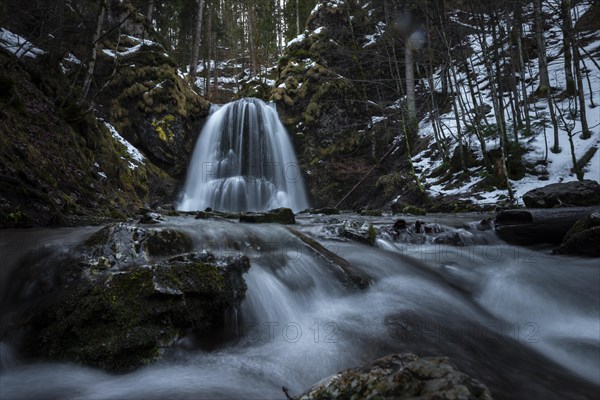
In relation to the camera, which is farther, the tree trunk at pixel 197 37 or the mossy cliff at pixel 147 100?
the tree trunk at pixel 197 37

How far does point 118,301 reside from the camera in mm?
2535

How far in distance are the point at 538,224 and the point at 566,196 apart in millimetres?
2594

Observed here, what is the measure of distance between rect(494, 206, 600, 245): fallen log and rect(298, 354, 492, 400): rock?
569cm

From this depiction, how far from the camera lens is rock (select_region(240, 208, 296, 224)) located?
23.7 ft

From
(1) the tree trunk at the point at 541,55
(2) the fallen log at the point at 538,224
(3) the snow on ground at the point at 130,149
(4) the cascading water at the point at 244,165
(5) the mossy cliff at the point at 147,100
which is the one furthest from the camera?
(4) the cascading water at the point at 244,165

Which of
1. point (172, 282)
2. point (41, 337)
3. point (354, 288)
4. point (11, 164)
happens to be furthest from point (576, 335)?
point (11, 164)

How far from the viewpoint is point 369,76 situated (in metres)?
20.7

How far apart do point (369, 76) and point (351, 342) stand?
20.0 metres

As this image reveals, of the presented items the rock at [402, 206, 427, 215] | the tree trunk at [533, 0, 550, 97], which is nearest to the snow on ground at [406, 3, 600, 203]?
the tree trunk at [533, 0, 550, 97]

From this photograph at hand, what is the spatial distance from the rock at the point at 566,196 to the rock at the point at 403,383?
8.07 m

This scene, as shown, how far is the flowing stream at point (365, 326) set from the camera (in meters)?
2.26

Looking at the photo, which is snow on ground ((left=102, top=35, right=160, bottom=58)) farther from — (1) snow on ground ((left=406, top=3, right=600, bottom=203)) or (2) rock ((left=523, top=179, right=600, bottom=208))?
(2) rock ((left=523, top=179, right=600, bottom=208))

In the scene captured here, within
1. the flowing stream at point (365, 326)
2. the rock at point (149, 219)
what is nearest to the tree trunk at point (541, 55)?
the flowing stream at point (365, 326)

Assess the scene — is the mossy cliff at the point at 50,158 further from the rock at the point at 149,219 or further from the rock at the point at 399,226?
the rock at the point at 399,226
